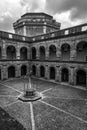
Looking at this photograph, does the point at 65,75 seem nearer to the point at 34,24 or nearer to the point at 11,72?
the point at 11,72

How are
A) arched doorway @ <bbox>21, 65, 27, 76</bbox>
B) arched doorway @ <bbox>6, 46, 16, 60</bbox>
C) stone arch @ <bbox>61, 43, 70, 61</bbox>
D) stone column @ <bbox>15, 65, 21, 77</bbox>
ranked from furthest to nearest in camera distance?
arched doorway @ <bbox>21, 65, 27, 76</bbox> → stone column @ <bbox>15, 65, 21, 77</bbox> → arched doorway @ <bbox>6, 46, 16, 60</bbox> → stone arch @ <bbox>61, 43, 70, 61</bbox>

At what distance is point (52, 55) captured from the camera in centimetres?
2138

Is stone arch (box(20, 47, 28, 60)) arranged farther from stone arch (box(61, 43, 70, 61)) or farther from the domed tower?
stone arch (box(61, 43, 70, 61))

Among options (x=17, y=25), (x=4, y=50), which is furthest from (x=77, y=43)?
(x=17, y=25)

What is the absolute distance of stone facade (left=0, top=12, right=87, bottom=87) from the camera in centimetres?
1608

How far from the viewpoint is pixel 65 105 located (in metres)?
9.69

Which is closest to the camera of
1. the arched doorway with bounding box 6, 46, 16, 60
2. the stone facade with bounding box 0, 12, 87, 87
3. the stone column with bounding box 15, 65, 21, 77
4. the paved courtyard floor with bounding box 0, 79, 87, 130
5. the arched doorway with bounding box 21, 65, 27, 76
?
the paved courtyard floor with bounding box 0, 79, 87, 130

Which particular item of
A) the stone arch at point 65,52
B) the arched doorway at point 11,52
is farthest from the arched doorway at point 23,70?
the stone arch at point 65,52

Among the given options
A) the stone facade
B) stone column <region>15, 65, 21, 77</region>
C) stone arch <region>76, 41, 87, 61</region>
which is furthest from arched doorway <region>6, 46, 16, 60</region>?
stone arch <region>76, 41, 87, 61</region>

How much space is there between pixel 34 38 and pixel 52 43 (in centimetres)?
579

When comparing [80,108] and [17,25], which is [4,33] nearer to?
[17,25]

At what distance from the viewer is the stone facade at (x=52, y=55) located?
16.1 metres

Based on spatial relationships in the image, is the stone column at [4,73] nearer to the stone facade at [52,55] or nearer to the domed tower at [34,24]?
the stone facade at [52,55]

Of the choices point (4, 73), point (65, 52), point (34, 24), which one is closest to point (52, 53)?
point (65, 52)
